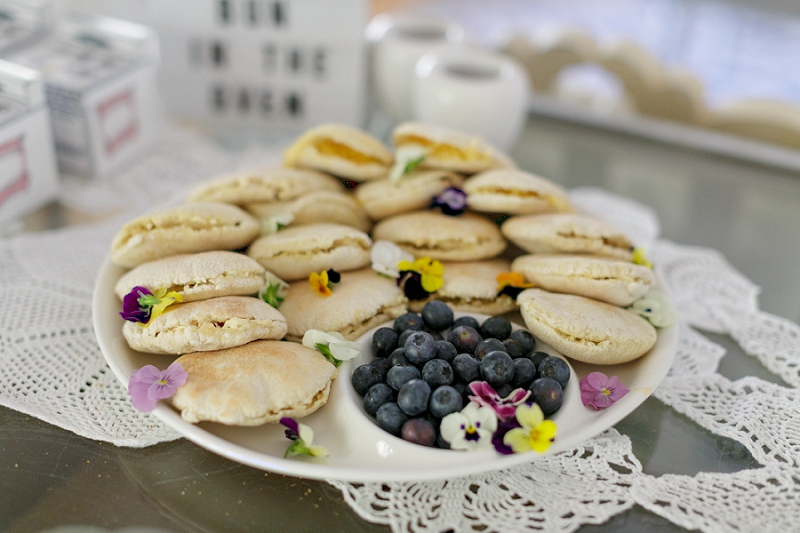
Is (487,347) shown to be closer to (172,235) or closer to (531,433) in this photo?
(531,433)

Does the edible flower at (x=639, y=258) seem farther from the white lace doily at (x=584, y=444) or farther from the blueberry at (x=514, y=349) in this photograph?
the blueberry at (x=514, y=349)

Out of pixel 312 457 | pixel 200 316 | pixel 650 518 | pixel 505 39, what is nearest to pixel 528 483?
pixel 650 518

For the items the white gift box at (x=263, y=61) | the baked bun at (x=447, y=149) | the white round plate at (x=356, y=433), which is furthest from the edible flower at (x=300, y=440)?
the white gift box at (x=263, y=61)

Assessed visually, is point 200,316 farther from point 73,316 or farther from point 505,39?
point 505,39

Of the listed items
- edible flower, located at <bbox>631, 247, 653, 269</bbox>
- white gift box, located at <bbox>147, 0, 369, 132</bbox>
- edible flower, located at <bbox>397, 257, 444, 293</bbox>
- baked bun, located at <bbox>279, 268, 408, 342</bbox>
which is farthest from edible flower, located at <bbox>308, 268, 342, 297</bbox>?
white gift box, located at <bbox>147, 0, 369, 132</bbox>

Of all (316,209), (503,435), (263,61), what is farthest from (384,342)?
(263,61)

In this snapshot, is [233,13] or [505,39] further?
[505,39]
